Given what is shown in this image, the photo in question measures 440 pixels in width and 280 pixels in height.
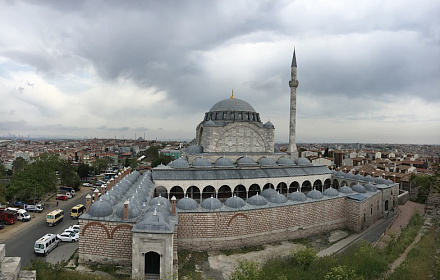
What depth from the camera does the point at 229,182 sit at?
816 inches

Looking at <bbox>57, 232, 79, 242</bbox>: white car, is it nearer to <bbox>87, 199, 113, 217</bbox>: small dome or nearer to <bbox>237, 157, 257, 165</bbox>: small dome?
<bbox>87, 199, 113, 217</bbox>: small dome

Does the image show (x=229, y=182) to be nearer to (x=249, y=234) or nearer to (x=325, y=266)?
(x=249, y=234)

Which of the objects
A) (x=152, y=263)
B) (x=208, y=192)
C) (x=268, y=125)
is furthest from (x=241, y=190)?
(x=152, y=263)

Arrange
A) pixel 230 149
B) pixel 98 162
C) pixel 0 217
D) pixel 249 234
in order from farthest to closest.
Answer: pixel 98 162, pixel 230 149, pixel 0 217, pixel 249 234

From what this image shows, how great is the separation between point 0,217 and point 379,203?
30.1m

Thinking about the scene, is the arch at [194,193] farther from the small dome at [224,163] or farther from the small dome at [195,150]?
the small dome at [195,150]

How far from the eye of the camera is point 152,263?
11273 millimetres

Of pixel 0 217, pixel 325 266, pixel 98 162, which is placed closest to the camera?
pixel 325 266

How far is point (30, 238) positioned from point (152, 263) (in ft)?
37.0

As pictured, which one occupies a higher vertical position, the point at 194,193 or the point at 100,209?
the point at 100,209

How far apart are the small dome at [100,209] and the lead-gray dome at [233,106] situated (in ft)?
58.3

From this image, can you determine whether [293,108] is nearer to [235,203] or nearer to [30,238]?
[235,203]

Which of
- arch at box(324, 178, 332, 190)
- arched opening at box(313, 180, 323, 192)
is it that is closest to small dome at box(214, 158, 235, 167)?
arched opening at box(313, 180, 323, 192)

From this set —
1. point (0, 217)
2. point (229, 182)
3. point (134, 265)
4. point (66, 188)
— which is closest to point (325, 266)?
point (134, 265)
